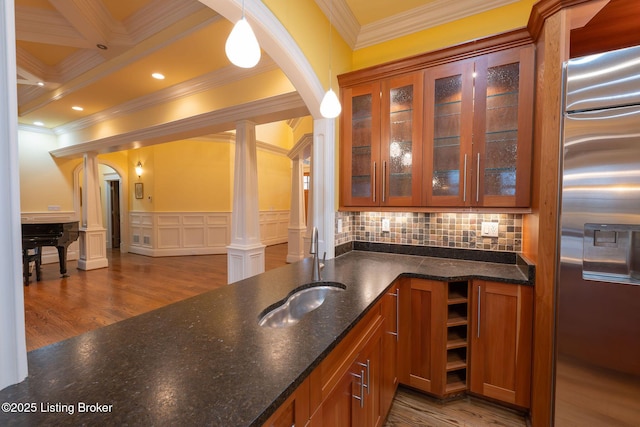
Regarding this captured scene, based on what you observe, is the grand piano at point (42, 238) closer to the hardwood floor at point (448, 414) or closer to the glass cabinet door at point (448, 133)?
the hardwood floor at point (448, 414)

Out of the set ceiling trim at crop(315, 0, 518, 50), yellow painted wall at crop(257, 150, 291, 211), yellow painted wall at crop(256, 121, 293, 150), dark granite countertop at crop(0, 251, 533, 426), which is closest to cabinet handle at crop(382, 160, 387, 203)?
dark granite countertop at crop(0, 251, 533, 426)

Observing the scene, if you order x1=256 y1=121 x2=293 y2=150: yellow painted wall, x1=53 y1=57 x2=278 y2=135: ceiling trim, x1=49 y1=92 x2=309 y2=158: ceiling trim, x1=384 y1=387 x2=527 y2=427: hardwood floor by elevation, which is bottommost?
x1=384 y1=387 x2=527 y2=427: hardwood floor

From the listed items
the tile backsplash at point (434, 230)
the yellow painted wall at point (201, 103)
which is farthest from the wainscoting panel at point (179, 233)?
the tile backsplash at point (434, 230)

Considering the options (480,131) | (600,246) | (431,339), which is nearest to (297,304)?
(431,339)

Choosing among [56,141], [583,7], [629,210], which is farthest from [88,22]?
[56,141]

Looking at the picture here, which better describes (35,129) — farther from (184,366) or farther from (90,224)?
(184,366)

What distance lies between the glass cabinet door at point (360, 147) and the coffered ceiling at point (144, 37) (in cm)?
62

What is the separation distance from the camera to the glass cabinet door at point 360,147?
7.38 ft

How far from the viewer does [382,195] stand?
222cm

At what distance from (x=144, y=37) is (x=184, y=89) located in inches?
36.8

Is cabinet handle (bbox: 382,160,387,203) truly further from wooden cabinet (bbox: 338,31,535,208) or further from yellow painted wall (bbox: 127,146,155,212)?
yellow painted wall (bbox: 127,146,155,212)

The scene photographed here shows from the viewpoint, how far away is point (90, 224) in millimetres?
5559

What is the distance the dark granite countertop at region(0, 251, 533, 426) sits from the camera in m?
0.59

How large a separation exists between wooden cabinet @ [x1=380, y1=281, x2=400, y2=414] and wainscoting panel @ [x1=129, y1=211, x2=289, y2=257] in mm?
6117
